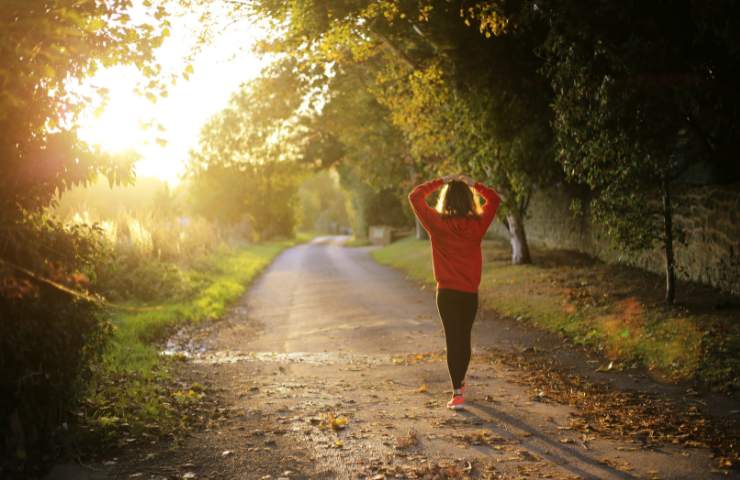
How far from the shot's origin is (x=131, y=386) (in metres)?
7.53

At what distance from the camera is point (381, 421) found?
6516mm

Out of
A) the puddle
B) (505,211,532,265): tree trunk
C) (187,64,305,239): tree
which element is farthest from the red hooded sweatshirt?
(187,64,305,239): tree

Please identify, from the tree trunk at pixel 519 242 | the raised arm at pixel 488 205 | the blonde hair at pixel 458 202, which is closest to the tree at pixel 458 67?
the tree trunk at pixel 519 242

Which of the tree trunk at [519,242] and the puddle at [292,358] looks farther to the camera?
the tree trunk at [519,242]

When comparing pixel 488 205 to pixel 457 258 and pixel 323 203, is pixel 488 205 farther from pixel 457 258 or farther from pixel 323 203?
pixel 323 203

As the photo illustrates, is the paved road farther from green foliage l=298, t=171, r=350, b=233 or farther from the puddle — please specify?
green foliage l=298, t=171, r=350, b=233

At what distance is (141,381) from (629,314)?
24.8 feet

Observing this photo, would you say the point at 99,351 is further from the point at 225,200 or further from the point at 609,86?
the point at 225,200

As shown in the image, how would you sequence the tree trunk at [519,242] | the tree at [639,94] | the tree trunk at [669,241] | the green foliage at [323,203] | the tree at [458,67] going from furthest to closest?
the green foliage at [323,203] < the tree trunk at [519,242] < the tree at [458,67] < the tree trunk at [669,241] < the tree at [639,94]

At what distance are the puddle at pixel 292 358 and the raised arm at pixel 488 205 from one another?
311 centimetres

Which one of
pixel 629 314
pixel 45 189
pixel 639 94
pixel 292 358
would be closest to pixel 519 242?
pixel 629 314

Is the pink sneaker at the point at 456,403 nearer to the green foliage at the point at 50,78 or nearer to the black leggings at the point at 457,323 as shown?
the black leggings at the point at 457,323

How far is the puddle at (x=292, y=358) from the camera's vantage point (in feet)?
31.7

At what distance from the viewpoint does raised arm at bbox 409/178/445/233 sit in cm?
696
